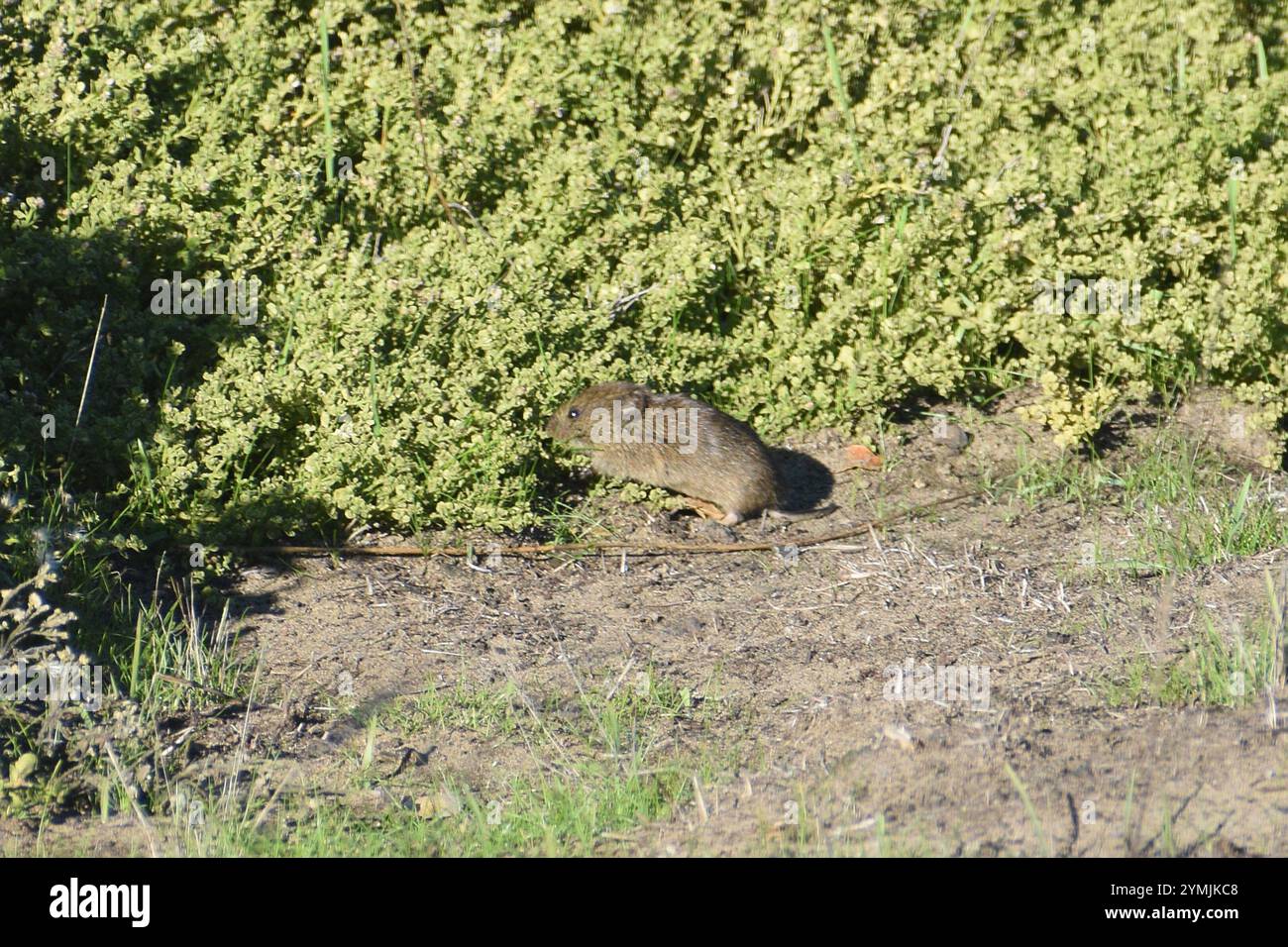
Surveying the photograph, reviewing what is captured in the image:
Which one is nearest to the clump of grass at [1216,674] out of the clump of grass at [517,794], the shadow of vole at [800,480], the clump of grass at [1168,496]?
the clump of grass at [1168,496]

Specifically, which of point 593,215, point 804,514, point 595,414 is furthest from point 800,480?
point 593,215

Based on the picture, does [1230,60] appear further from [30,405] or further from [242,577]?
[30,405]

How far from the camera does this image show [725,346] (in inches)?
276

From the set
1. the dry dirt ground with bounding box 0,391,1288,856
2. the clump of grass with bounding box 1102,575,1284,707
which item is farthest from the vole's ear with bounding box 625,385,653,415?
the clump of grass with bounding box 1102,575,1284,707

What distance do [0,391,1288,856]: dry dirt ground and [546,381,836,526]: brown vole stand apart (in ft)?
0.64

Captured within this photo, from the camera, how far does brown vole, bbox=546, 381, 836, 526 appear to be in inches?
255

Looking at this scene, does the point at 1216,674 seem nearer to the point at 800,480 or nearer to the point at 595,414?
the point at 800,480

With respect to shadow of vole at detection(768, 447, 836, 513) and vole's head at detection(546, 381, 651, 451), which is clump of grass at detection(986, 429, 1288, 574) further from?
vole's head at detection(546, 381, 651, 451)

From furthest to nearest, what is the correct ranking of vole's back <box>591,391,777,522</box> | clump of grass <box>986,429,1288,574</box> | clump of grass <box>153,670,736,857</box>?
vole's back <box>591,391,777,522</box> → clump of grass <box>986,429,1288,574</box> → clump of grass <box>153,670,736,857</box>

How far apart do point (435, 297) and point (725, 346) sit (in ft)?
4.79

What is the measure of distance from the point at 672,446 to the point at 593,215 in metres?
1.32

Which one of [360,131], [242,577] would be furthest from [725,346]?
[242,577]

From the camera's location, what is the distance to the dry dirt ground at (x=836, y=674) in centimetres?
400

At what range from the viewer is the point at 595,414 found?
6547mm
